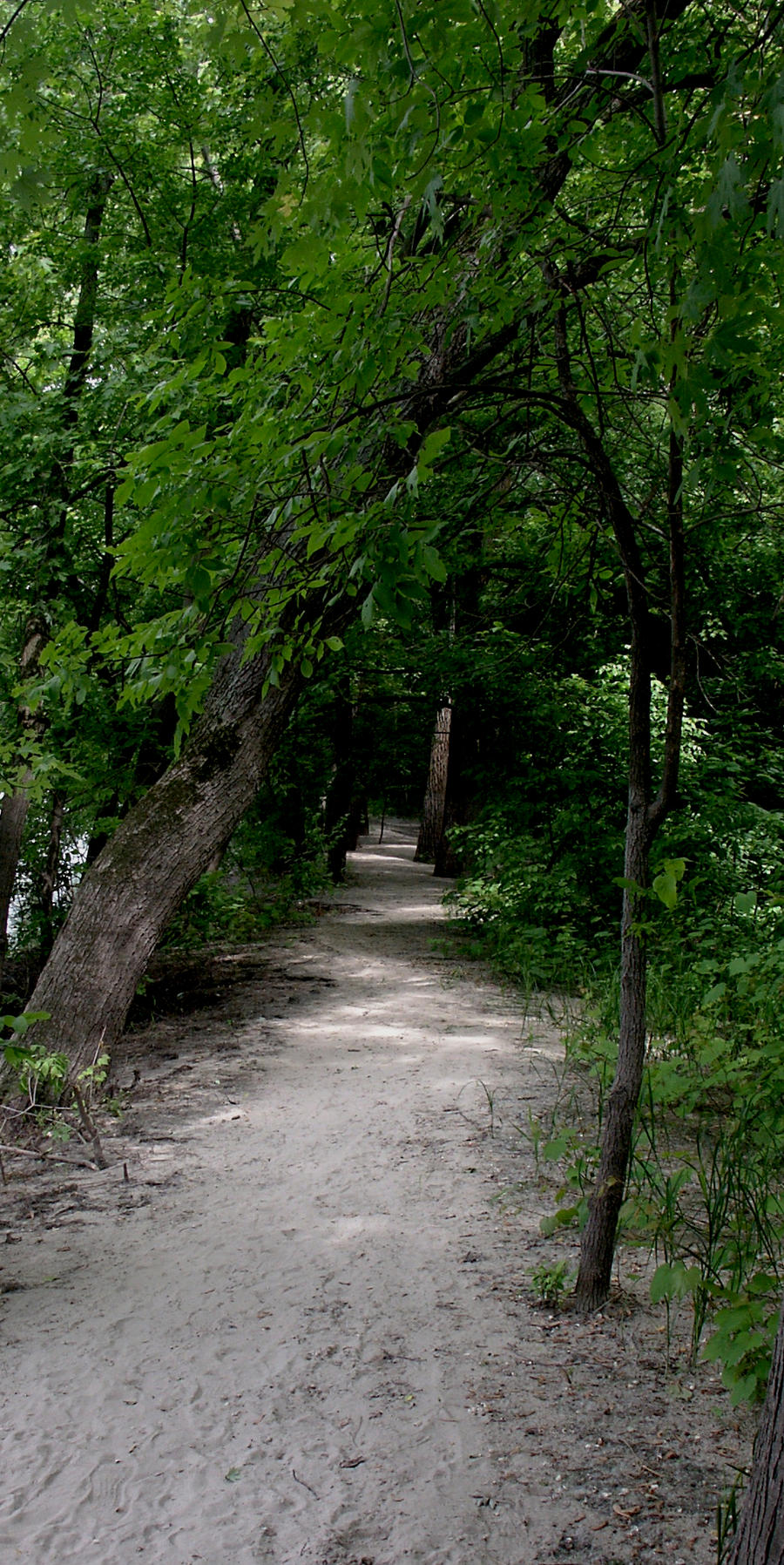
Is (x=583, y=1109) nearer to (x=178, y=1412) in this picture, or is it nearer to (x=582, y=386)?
(x=178, y=1412)

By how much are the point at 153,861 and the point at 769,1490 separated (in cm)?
482

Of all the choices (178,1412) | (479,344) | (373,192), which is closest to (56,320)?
(479,344)

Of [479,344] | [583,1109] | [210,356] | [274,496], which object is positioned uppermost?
[479,344]

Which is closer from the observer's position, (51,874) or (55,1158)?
(55,1158)

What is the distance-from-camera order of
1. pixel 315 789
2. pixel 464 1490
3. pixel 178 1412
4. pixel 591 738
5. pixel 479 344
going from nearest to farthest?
pixel 464 1490 → pixel 178 1412 → pixel 479 344 → pixel 591 738 → pixel 315 789

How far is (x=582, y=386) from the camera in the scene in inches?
144

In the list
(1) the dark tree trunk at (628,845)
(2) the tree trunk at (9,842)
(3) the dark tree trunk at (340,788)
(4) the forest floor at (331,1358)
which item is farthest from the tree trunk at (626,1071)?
(3) the dark tree trunk at (340,788)

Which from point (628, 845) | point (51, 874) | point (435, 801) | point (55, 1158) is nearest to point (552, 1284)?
point (628, 845)

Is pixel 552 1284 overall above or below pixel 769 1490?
below

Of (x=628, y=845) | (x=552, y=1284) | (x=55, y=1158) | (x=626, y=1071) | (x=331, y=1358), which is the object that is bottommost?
(x=55, y=1158)

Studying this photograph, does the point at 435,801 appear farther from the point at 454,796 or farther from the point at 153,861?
the point at 153,861

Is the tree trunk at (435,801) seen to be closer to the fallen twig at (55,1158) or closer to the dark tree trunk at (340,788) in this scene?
the dark tree trunk at (340,788)

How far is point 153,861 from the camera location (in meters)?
5.81

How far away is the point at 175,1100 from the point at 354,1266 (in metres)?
2.18
